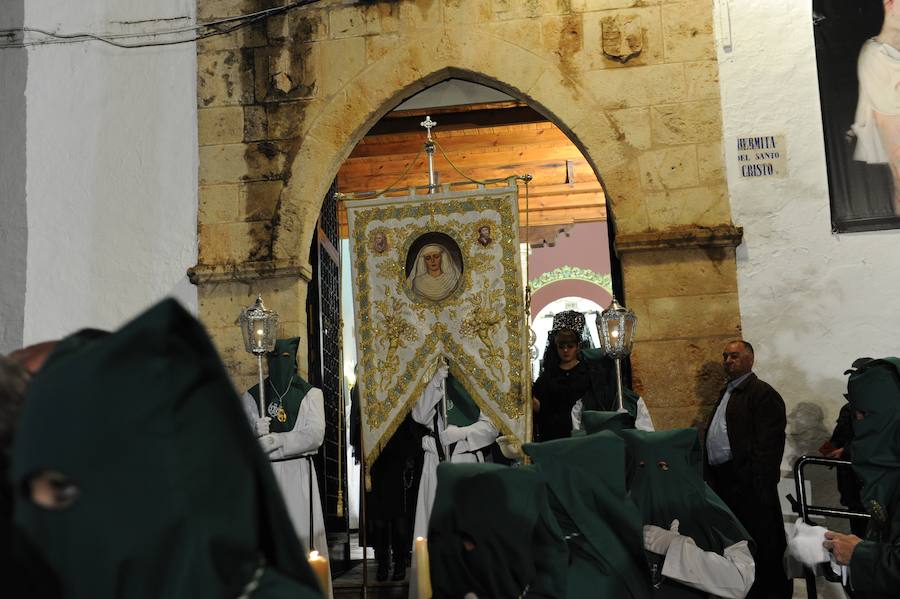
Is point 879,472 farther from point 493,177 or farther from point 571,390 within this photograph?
point 493,177

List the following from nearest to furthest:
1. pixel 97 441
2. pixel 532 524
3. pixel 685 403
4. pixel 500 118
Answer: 1. pixel 97 441
2. pixel 532 524
3. pixel 685 403
4. pixel 500 118

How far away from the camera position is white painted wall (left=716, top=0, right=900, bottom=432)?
279 inches

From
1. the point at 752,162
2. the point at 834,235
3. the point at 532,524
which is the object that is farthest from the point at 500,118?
the point at 532,524

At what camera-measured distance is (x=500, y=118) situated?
968 cm

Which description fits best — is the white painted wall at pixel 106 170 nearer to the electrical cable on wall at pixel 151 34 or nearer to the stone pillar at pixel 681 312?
the electrical cable on wall at pixel 151 34

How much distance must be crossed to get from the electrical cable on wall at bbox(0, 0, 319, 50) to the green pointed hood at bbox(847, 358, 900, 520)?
18.3 ft

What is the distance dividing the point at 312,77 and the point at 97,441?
6944 millimetres

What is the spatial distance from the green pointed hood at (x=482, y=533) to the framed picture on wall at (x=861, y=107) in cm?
480

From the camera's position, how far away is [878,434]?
12.4 ft

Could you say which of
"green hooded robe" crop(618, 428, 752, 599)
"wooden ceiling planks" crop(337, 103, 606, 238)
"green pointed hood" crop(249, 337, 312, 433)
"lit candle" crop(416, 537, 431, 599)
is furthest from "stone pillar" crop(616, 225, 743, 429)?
"lit candle" crop(416, 537, 431, 599)

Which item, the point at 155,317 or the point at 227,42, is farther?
the point at 227,42

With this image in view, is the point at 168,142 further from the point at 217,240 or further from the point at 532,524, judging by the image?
the point at 532,524

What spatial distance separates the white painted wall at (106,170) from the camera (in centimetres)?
771

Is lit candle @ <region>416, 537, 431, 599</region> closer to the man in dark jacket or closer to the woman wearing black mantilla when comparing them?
the woman wearing black mantilla
